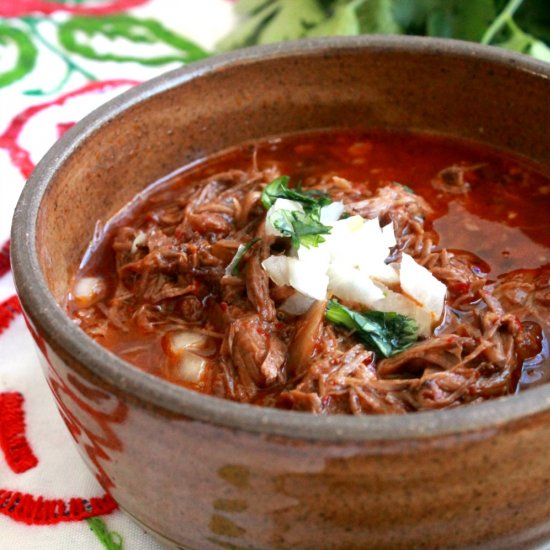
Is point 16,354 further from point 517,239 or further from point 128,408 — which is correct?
point 517,239

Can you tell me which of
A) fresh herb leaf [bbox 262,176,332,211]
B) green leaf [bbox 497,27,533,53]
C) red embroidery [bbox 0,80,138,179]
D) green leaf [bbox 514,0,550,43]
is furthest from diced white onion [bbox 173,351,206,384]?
green leaf [bbox 514,0,550,43]

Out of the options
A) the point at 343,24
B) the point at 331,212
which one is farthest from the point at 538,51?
the point at 331,212

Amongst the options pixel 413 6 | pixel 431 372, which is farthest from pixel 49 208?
pixel 413 6

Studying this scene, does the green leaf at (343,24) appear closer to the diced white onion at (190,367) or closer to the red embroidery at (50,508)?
the diced white onion at (190,367)

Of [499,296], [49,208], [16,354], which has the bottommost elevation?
[16,354]

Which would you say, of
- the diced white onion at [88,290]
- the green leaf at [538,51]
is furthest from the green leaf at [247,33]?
the diced white onion at [88,290]

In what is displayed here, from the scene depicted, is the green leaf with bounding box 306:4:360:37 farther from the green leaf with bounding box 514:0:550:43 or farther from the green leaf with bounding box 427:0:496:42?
the green leaf with bounding box 514:0:550:43
